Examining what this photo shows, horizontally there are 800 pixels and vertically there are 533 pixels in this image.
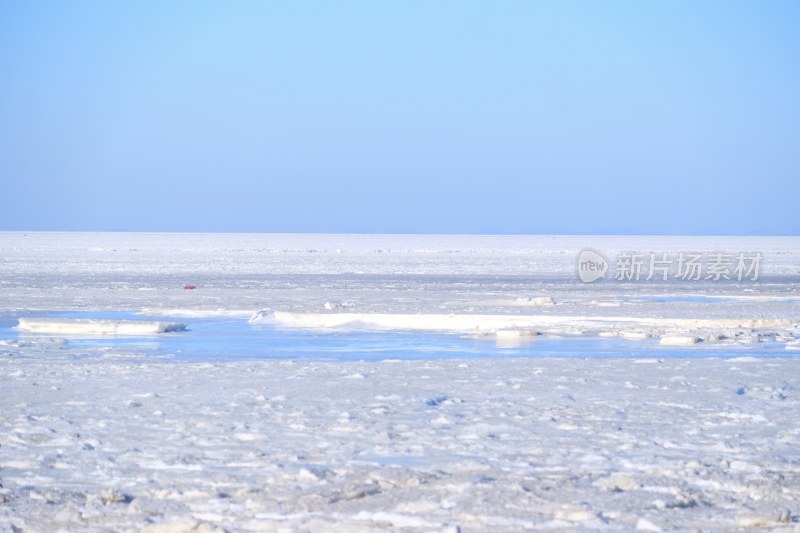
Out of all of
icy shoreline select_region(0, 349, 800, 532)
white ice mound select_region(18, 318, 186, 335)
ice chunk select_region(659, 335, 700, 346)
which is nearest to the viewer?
icy shoreline select_region(0, 349, 800, 532)

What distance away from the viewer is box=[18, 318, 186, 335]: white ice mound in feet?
45.2

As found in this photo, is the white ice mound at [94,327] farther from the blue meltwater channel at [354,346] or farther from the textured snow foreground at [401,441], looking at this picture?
the textured snow foreground at [401,441]

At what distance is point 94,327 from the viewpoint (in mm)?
13828

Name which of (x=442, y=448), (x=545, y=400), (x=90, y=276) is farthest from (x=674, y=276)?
(x=442, y=448)

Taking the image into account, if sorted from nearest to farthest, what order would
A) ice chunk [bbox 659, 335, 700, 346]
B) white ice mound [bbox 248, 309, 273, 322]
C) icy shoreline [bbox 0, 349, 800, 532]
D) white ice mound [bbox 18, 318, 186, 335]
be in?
icy shoreline [bbox 0, 349, 800, 532], ice chunk [bbox 659, 335, 700, 346], white ice mound [bbox 18, 318, 186, 335], white ice mound [bbox 248, 309, 273, 322]

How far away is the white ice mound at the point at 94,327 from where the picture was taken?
13773mm

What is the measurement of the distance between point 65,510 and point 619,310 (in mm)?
13289

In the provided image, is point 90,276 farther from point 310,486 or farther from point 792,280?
point 310,486
